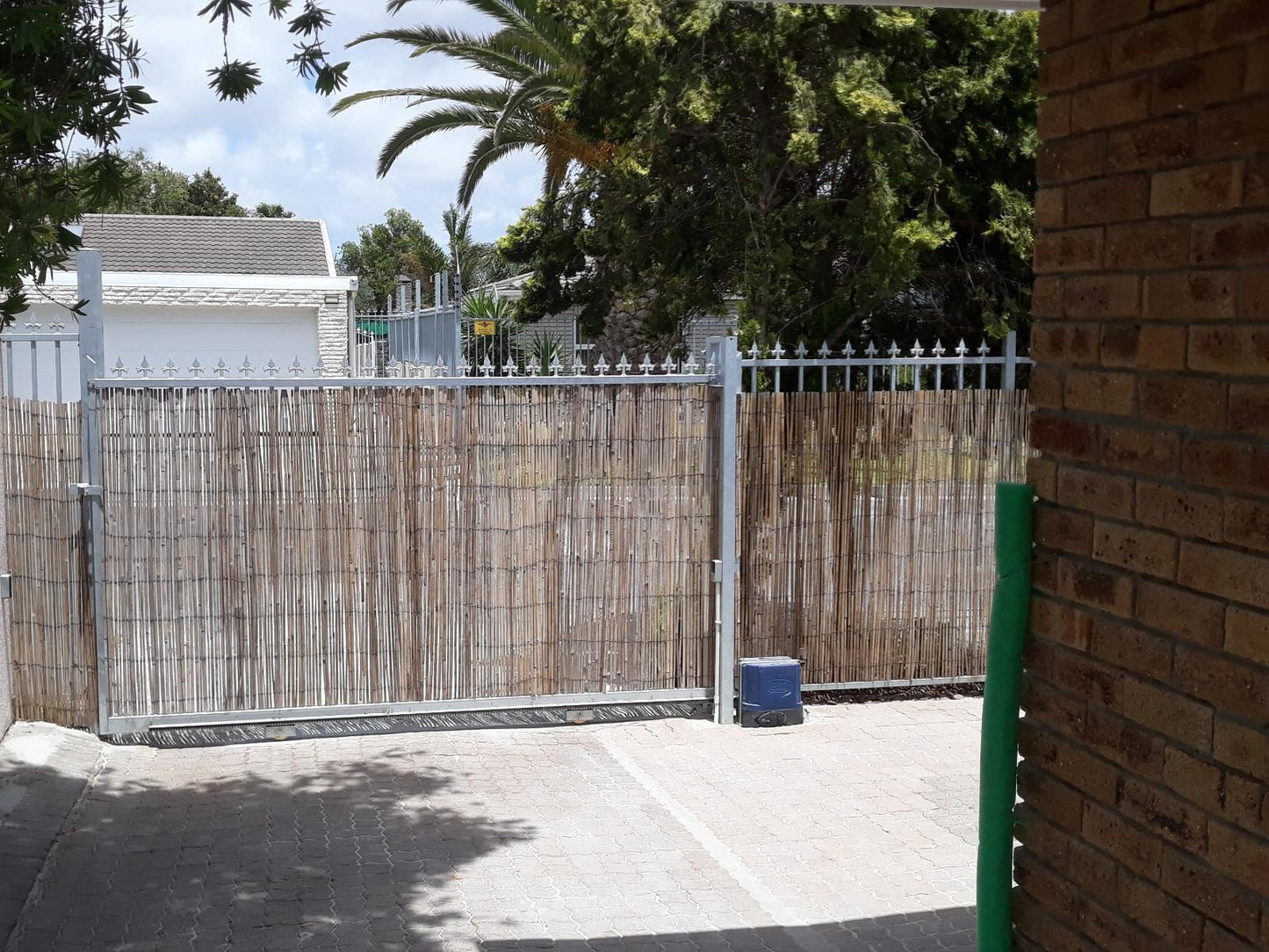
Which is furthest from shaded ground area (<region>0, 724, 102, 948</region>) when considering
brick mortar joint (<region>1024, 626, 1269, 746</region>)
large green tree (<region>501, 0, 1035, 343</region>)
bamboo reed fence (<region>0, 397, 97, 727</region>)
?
large green tree (<region>501, 0, 1035, 343</region>)

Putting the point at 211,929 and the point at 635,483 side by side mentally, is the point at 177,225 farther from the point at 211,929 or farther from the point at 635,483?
the point at 211,929

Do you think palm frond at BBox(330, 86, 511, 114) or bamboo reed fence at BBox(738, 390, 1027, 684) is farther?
palm frond at BBox(330, 86, 511, 114)

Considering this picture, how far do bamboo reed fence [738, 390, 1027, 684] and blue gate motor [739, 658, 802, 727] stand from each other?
10.7 inches

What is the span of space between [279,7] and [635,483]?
3.30 m

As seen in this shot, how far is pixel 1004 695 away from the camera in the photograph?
254cm

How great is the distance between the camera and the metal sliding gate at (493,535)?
7.07 meters

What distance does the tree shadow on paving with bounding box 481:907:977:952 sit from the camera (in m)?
4.87

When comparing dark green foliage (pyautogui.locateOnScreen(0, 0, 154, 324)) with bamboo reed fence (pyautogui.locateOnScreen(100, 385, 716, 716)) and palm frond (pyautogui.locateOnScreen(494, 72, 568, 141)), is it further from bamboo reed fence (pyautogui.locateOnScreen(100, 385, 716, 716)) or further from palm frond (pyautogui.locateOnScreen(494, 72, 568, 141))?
palm frond (pyautogui.locateOnScreen(494, 72, 568, 141))

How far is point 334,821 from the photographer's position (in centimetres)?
616

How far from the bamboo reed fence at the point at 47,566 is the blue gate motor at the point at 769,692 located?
361cm

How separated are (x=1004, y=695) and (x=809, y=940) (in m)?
2.75

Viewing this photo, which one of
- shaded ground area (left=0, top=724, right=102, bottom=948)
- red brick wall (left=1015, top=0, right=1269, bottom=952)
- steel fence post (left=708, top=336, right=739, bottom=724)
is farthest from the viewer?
steel fence post (left=708, top=336, right=739, bottom=724)

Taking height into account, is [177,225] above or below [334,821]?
above

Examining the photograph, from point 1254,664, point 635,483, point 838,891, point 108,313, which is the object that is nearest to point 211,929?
point 838,891
